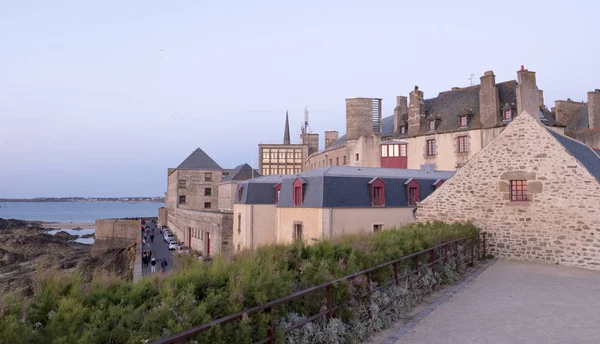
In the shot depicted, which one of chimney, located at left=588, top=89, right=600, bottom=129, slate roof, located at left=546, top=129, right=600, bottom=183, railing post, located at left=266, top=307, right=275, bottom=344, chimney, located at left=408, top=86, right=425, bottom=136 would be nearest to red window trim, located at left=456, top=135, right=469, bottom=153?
chimney, located at left=408, top=86, right=425, bottom=136

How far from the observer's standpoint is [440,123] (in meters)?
37.3

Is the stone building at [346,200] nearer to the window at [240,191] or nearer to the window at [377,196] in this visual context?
the window at [377,196]

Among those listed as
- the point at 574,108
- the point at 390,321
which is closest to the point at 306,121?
the point at 574,108

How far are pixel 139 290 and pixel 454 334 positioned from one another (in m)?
4.68

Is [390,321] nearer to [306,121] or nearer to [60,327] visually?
[60,327]

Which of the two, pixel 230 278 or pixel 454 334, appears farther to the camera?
pixel 454 334

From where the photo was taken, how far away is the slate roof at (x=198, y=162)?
61688mm

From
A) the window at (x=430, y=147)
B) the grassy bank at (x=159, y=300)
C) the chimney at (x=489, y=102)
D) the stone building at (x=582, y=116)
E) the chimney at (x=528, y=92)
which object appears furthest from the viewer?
the window at (x=430, y=147)

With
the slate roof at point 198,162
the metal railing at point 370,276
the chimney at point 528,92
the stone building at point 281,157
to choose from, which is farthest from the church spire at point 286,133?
the metal railing at point 370,276

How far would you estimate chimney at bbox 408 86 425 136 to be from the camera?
38.5 m

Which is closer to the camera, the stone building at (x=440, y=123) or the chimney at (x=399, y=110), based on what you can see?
the stone building at (x=440, y=123)

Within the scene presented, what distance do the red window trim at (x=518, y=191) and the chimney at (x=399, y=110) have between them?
1048 inches

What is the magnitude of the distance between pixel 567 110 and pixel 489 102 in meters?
17.1

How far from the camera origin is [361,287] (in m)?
7.03
